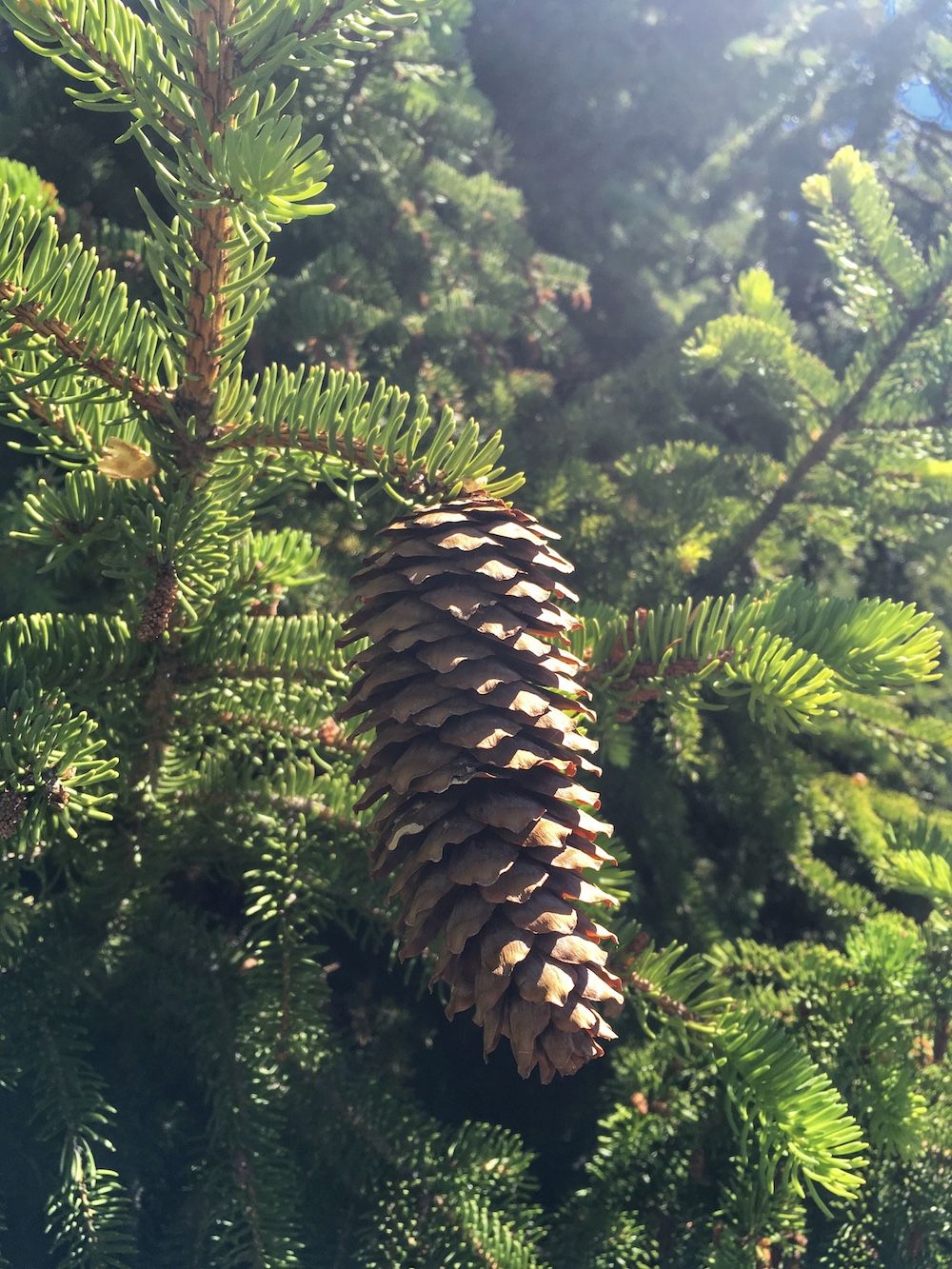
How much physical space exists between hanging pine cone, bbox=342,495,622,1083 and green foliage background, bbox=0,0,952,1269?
5cm

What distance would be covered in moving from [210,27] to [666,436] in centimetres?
76

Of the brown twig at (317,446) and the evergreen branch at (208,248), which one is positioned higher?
the evergreen branch at (208,248)

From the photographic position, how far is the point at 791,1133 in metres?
0.50

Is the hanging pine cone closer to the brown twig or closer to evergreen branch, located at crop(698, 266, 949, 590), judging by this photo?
the brown twig

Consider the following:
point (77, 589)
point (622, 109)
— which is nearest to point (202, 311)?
point (77, 589)

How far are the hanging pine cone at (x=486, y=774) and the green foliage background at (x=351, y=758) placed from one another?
5 centimetres

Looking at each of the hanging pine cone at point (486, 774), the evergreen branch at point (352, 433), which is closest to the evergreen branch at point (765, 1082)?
the hanging pine cone at point (486, 774)

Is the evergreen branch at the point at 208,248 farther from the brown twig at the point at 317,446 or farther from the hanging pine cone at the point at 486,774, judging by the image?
the hanging pine cone at the point at 486,774

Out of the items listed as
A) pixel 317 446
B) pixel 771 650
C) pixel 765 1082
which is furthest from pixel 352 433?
pixel 765 1082

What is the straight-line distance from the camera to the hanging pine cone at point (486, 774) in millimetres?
419

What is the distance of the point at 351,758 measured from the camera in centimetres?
59

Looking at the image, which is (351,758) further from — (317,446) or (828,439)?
(828,439)

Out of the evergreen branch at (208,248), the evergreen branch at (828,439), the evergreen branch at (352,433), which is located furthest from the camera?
the evergreen branch at (828,439)

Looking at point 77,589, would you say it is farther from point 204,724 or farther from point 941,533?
point 941,533
